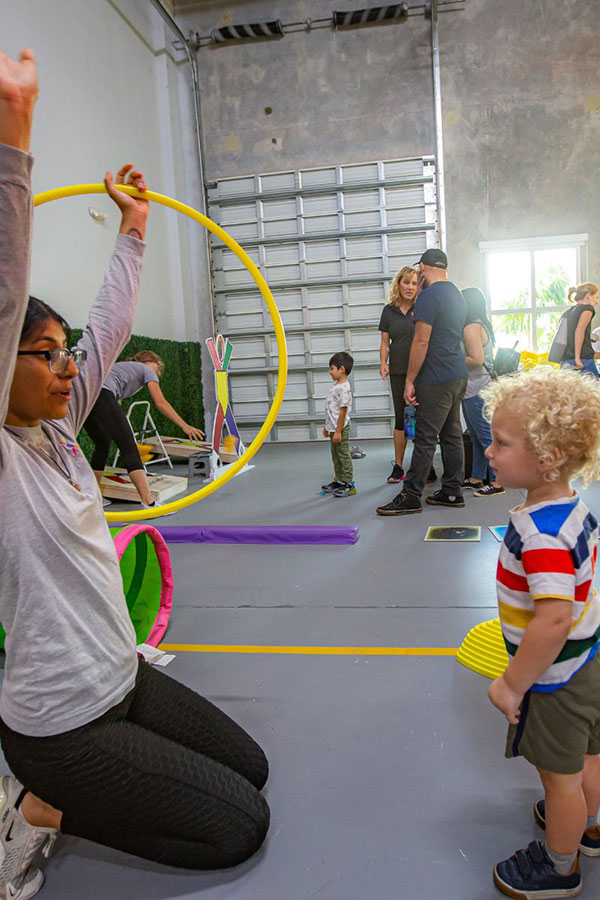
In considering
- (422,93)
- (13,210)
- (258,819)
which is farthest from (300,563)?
(422,93)

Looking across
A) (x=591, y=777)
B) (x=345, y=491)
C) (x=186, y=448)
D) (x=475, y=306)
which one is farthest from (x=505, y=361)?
(x=591, y=777)

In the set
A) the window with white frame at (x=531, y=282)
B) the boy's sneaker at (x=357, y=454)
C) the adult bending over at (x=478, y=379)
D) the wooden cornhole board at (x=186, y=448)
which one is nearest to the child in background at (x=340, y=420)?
the adult bending over at (x=478, y=379)

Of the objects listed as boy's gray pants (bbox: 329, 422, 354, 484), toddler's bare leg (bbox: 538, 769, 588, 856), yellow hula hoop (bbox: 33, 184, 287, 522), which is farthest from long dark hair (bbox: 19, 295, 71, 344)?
boy's gray pants (bbox: 329, 422, 354, 484)

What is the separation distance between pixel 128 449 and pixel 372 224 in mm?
6702

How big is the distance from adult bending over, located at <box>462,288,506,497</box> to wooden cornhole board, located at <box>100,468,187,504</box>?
8.98 ft

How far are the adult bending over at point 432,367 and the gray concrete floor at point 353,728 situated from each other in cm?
90

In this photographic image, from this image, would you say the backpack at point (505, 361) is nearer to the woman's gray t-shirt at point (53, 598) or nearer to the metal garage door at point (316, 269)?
the metal garage door at point (316, 269)

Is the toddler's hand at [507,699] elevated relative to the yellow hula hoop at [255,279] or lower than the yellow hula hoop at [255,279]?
lower

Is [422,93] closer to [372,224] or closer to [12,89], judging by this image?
[372,224]

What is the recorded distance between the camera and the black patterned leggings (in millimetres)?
1354

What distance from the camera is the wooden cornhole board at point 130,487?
226 inches

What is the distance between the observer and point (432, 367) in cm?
465

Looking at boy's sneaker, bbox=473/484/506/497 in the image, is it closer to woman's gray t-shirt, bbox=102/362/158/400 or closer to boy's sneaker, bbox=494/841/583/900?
woman's gray t-shirt, bbox=102/362/158/400

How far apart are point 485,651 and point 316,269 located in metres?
8.73
